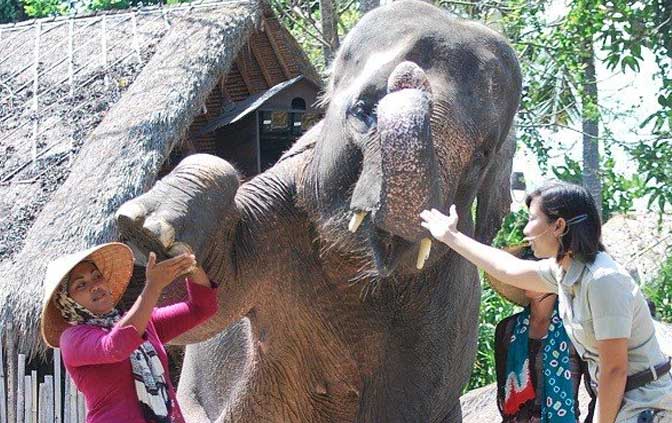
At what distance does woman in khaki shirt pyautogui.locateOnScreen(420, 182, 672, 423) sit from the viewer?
354 cm

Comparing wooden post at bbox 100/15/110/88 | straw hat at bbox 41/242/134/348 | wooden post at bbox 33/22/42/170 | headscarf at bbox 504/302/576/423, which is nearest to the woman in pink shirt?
straw hat at bbox 41/242/134/348

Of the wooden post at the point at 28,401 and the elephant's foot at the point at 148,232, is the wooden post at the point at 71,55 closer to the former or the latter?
the wooden post at the point at 28,401

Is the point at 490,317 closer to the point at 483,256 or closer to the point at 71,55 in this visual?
the point at 71,55

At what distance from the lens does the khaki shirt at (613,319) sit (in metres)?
3.53

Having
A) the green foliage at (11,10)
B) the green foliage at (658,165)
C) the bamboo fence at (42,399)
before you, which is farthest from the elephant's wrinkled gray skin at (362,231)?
the green foliage at (11,10)

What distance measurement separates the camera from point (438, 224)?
360cm

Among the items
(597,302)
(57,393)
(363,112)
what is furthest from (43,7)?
(597,302)

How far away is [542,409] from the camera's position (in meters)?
4.79

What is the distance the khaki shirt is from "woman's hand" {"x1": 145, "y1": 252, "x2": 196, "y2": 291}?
3.55 feet

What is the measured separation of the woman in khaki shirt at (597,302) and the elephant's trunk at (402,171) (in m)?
0.06

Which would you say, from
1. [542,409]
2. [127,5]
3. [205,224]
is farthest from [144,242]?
[127,5]

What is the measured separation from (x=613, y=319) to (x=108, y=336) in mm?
1372

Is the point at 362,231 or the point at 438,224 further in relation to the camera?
the point at 362,231

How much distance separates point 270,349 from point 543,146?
23.5ft
